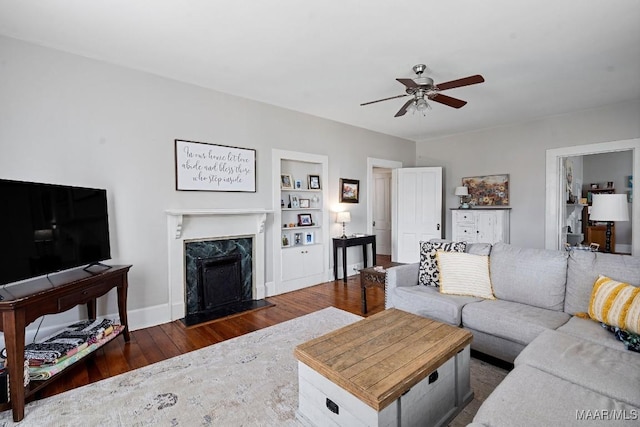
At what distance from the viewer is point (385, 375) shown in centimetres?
149

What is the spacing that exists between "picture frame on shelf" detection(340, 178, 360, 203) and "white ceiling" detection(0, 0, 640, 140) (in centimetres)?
161

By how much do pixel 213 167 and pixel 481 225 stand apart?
15.5 feet

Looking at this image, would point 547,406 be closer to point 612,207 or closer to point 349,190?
point 612,207

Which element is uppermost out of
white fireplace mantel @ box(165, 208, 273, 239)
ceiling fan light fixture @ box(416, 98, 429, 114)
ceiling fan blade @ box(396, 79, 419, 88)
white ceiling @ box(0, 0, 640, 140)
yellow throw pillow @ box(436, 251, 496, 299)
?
white ceiling @ box(0, 0, 640, 140)

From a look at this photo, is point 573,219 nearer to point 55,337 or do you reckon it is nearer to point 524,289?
point 524,289

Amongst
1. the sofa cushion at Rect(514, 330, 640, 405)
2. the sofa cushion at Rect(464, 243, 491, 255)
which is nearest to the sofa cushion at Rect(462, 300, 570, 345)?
the sofa cushion at Rect(514, 330, 640, 405)

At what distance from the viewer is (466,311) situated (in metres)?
2.49

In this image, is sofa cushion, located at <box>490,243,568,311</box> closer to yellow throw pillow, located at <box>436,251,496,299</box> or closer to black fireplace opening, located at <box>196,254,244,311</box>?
yellow throw pillow, located at <box>436,251,496,299</box>

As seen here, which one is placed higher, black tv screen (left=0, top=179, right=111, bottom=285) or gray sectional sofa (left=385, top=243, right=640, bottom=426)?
black tv screen (left=0, top=179, right=111, bottom=285)

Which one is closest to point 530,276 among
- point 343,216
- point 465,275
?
point 465,275

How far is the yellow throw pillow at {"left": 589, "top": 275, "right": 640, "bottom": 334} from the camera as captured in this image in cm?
183

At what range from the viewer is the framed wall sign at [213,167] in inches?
138

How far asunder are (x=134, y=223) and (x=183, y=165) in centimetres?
82

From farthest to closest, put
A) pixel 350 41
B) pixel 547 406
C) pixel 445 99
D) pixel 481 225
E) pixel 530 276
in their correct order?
pixel 481 225, pixel 445 99, pixel 350 41, pixel 530 276, pixel 547 406
